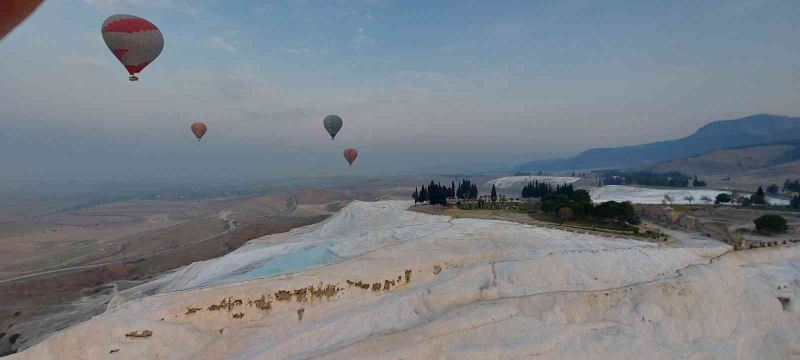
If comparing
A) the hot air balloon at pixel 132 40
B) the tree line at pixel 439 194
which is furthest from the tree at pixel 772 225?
the hot air balloon at pixel 132 40

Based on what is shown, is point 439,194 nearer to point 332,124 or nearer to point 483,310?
point 332,124

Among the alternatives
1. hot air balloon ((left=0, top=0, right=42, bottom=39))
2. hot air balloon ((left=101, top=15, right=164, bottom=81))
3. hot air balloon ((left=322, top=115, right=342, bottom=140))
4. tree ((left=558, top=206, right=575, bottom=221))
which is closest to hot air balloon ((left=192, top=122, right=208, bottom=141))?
hot air balloon ((left=322, top=115, right=342, bottom=140))

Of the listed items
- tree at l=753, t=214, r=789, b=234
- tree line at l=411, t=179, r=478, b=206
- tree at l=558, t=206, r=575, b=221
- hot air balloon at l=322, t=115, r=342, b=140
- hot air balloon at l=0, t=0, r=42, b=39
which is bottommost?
tree at l=753, t=214, r=789, b=234

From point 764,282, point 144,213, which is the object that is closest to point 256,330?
point 764,282

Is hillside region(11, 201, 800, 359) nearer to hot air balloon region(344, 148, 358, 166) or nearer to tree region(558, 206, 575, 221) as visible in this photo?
tree region(558, 206, 575, 221)

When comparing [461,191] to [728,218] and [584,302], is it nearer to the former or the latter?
[728,218]

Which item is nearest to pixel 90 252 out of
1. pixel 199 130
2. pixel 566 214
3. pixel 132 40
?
pixel 199 130
